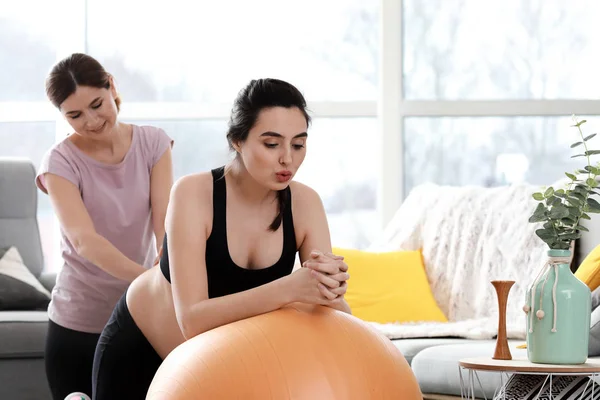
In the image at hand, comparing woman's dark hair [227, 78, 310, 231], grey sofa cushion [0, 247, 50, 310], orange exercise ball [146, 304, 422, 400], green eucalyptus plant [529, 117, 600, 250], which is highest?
woman's dark hair [227, 78, 310, 231]

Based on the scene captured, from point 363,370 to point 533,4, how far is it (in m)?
3.84

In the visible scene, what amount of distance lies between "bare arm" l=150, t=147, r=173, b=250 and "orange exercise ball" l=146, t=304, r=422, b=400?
33.9 inches

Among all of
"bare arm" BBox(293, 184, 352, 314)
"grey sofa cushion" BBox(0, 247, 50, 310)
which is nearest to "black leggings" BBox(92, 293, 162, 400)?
"bare arm" BBox(293, 184, 352, 314)

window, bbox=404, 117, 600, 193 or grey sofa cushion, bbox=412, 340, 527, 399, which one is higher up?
window, bbox=404, 117, 600, 193

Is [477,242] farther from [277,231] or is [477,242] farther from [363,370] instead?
[363,370]

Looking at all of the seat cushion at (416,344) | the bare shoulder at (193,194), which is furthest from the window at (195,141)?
the bare shoulder at (193,194)

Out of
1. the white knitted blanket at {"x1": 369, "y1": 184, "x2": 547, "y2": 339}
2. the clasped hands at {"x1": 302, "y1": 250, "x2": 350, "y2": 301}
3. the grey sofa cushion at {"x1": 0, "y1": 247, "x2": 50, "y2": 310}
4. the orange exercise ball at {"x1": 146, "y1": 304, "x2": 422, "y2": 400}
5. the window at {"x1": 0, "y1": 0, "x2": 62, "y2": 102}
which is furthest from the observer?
the window at {"x1": 0, "y1": 0, "x2": 62, "y2": 102}

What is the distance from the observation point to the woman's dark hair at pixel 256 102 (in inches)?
79.4

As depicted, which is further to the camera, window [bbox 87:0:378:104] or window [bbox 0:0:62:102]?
window [bbox 0:0:62:102]

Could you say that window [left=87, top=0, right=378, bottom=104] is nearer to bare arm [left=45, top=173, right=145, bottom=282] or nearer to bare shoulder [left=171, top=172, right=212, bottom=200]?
bare arm [left=45, top=173, right=145, bottom=282]

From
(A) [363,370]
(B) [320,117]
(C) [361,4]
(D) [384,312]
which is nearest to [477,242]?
(D) [384,312]

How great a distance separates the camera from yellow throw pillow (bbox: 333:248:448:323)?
→ 395 cm

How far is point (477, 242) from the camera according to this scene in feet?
13.5

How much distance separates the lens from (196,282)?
6.51 feet
